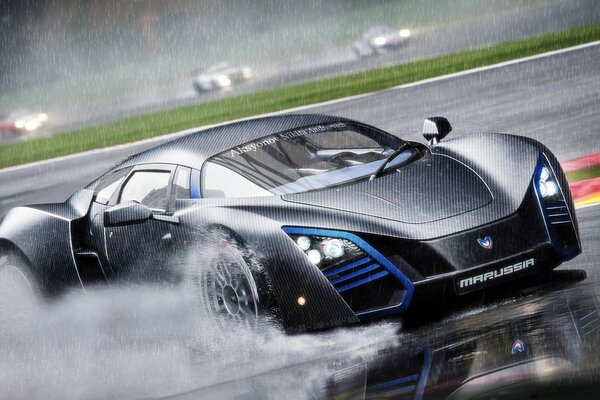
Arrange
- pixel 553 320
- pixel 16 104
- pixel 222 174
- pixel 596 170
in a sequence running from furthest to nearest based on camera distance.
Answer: pixel 16 104 < pixel 596 170 < pixel 222 174 < pixel 553 320

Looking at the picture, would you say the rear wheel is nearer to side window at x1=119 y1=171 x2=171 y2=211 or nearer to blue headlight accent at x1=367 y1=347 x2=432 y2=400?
side window at x1=119 y1=171 x2=171 y2=211

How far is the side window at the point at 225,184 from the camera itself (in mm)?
5113

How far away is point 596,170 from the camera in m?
8.02

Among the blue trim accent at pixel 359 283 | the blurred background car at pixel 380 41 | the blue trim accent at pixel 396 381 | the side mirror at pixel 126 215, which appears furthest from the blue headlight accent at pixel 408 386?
the blurred background car at pixel 380 41

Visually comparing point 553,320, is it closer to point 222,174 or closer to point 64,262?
point 222,174

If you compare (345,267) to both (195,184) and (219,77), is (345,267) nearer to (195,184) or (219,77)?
(195,184)

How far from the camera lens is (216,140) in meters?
5.73

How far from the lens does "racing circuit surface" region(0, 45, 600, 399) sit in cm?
392

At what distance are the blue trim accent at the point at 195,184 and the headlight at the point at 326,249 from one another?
1.00m

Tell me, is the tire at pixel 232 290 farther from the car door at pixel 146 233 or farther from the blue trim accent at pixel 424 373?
the blue trim accent at pixel 424 373

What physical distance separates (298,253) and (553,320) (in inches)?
49.6

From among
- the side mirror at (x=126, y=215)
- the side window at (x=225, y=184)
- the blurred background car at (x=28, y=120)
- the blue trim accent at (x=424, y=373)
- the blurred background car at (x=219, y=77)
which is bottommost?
the blue trim accent at (x=424, y=373)

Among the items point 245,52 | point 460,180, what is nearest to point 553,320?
point 460,180

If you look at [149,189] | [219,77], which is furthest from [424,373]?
[219,77]
